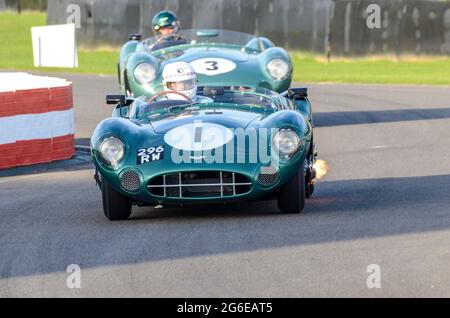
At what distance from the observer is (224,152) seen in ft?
29.4

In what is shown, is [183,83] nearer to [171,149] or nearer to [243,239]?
[171,149]

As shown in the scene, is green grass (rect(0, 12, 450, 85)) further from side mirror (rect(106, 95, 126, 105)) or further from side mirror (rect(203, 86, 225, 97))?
side mirror (rect(106, 95, 126, 105))

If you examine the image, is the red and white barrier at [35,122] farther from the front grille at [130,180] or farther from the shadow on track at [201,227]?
the front grille at [130,180]

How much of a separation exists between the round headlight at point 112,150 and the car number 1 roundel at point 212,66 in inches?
222

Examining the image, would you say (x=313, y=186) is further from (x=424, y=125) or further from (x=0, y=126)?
(x=424, y=125)

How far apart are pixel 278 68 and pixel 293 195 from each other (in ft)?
20.4

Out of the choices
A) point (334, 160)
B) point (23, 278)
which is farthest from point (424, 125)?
point (23, 278)

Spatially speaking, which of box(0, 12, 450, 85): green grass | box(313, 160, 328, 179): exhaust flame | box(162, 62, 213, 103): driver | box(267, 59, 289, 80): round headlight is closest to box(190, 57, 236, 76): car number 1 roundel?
box(267, 59, 289, 80): round headlight

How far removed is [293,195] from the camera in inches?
359

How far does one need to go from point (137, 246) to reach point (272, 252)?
86 centimetres

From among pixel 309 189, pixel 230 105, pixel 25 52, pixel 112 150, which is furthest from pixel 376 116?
pixel 25 52

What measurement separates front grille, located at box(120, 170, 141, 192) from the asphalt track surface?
→ 0.25 m

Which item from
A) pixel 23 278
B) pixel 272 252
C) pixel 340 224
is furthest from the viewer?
pixel 340 224
